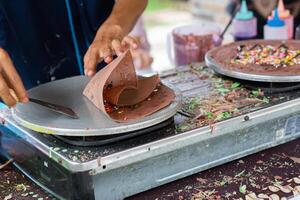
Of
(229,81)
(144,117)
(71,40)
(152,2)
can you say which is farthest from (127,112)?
(152,2)

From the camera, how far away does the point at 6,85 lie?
3.43ft

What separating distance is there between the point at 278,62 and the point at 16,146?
0.68 m

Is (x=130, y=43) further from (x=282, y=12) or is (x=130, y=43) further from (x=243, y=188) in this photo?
(x=282, y=12)

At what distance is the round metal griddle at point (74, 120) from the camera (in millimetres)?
1018

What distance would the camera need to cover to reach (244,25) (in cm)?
184

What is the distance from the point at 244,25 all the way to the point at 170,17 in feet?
11.1

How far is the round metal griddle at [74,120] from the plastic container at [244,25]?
762 millimetres

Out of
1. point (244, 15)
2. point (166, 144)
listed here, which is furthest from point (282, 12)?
point (166, 144)

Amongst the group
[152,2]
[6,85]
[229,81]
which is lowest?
[152,2]

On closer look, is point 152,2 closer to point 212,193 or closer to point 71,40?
point 71,40

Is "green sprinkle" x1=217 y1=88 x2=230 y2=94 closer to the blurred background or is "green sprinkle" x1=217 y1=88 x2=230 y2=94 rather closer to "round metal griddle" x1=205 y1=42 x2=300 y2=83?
"round metal griddle" x1=205 y1=42 x2=300 y2=83

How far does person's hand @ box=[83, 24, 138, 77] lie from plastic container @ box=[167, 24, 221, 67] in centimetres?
43

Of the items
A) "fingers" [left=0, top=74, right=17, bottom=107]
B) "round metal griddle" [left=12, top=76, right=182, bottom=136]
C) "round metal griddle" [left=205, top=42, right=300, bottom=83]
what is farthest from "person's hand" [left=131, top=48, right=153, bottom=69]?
"fingers" [left=0, top=74, right=17, bottom=107]

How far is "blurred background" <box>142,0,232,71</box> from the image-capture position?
12.2 feet
